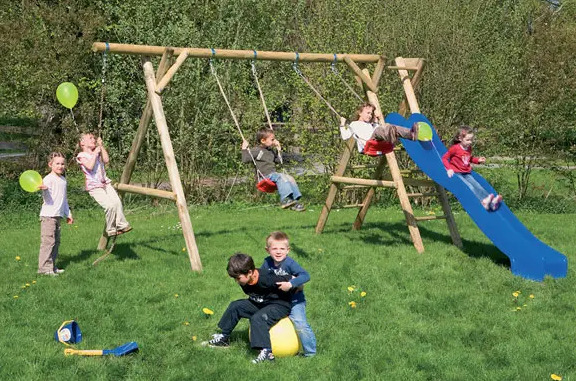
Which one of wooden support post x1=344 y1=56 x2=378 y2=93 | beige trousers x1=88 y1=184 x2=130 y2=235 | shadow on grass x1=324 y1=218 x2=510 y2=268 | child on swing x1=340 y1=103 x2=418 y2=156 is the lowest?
shadow on grass x1=324 y1=218 x2=510 y2=268

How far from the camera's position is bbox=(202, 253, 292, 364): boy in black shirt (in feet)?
18.2

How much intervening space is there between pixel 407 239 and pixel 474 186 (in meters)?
1.69

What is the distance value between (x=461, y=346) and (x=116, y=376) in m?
2.82

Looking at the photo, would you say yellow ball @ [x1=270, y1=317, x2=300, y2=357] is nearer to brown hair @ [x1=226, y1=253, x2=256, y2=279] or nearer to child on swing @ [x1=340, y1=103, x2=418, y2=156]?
brown hair @ [x1=226, y1=253, x2=256, y2=279]

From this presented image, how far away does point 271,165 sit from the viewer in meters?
9.11

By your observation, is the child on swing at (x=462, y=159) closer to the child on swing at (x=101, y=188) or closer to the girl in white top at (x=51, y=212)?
the child on swing at (x=101, y=188)

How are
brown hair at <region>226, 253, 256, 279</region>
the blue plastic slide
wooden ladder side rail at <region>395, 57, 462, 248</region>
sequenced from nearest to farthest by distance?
1. brown hair at <region>226, 253, 256, 279</region>
2. the blue plastic slide
3. wooden ladder side rail at <region>395, 57, 462, 248</region>

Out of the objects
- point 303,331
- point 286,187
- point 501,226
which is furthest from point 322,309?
point 501,226

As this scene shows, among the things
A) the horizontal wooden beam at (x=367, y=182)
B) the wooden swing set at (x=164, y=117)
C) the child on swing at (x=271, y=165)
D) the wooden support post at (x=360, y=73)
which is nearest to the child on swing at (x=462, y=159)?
the wooden swing set at (x=164, y=117)

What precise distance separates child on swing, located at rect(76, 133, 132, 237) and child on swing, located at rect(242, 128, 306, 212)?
163 centimetres

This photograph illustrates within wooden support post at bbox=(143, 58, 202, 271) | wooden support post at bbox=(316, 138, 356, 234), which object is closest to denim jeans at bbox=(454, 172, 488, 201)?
wooden support post at bbox=(316, 138, 356, 234)

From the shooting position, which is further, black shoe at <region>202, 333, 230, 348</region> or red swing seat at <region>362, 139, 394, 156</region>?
red swing seat at <region>362, 139, 394, 156</region>

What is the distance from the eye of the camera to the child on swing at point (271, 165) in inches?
Result: 337

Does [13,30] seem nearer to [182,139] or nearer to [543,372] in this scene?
[182,139]
